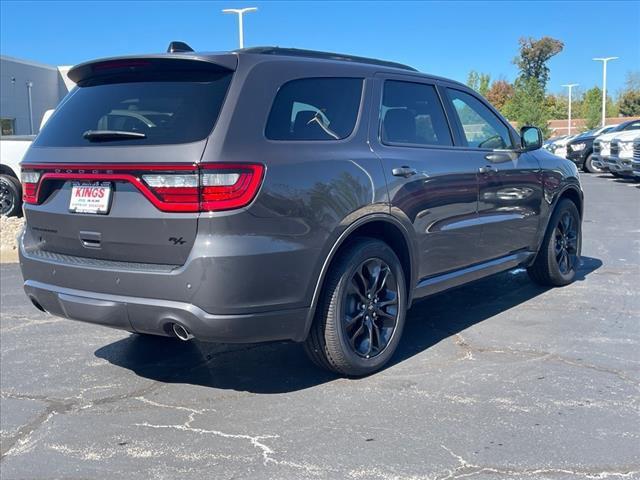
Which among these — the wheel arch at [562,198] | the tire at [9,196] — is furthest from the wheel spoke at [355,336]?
the tire at [9,196]

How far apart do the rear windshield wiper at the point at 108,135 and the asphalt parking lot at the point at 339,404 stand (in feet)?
4.97

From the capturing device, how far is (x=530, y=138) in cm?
587

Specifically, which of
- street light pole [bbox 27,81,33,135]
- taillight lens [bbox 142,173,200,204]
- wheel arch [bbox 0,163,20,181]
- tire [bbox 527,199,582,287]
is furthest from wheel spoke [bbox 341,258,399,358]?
street light pole [bbox 27,81,33,135]

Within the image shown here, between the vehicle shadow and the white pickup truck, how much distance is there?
7705mm

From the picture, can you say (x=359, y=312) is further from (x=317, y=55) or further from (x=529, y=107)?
(x=529, y=107)

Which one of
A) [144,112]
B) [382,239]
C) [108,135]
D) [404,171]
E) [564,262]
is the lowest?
[564,262]

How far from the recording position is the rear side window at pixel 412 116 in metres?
4.50

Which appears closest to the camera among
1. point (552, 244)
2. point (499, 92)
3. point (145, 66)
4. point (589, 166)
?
point (145, 66)

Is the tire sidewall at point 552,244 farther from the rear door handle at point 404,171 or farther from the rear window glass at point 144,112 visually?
the rear window glass at point 144,112

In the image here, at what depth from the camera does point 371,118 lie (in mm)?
4320

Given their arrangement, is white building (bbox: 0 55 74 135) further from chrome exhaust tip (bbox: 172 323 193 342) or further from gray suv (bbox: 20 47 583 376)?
chrome exhaust tip (bbox: 172 323 193 342)

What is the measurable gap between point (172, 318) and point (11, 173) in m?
10.0

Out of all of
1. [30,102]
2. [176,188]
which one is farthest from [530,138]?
[30,102]

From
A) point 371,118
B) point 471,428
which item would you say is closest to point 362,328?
point 471,428
